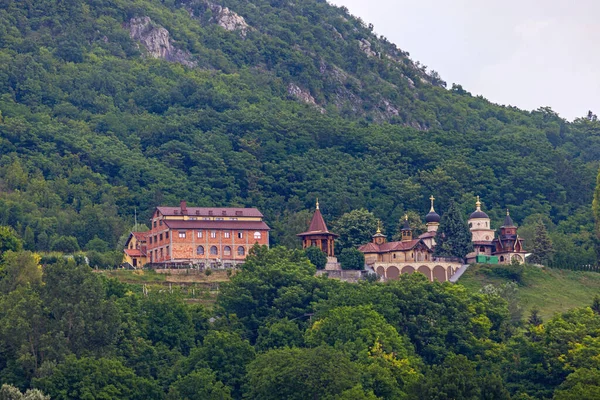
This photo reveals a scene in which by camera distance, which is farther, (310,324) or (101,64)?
(101,64)

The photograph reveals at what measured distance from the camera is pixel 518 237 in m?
132

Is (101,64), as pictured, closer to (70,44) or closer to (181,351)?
(70,44)

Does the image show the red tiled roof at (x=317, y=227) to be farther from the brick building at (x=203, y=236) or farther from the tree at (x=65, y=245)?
the tree at (x=65, y=245)

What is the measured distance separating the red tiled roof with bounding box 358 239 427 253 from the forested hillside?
15430mm

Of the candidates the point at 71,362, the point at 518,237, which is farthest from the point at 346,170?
the point at 71,362

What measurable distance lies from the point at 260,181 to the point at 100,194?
16.2 m

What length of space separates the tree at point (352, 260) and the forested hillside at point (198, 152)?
17474 mm

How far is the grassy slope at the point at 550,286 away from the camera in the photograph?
121188mm

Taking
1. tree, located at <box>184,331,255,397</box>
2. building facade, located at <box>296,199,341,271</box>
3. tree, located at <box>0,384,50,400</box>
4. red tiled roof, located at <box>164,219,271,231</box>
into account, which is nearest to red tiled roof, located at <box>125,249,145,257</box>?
red tiled roof, located at <box>164,219,271,231</box>

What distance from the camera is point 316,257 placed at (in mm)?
123688

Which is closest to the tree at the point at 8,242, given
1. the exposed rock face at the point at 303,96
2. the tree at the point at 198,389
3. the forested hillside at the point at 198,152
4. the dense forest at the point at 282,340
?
the dense forest at the point at 282,340

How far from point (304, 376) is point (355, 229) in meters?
40.2

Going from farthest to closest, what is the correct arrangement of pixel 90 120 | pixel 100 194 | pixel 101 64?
1. pixel 101 64
2. pixel 90 120
3. pixel 100 194

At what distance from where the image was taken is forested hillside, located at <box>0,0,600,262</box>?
149000 millimetres
